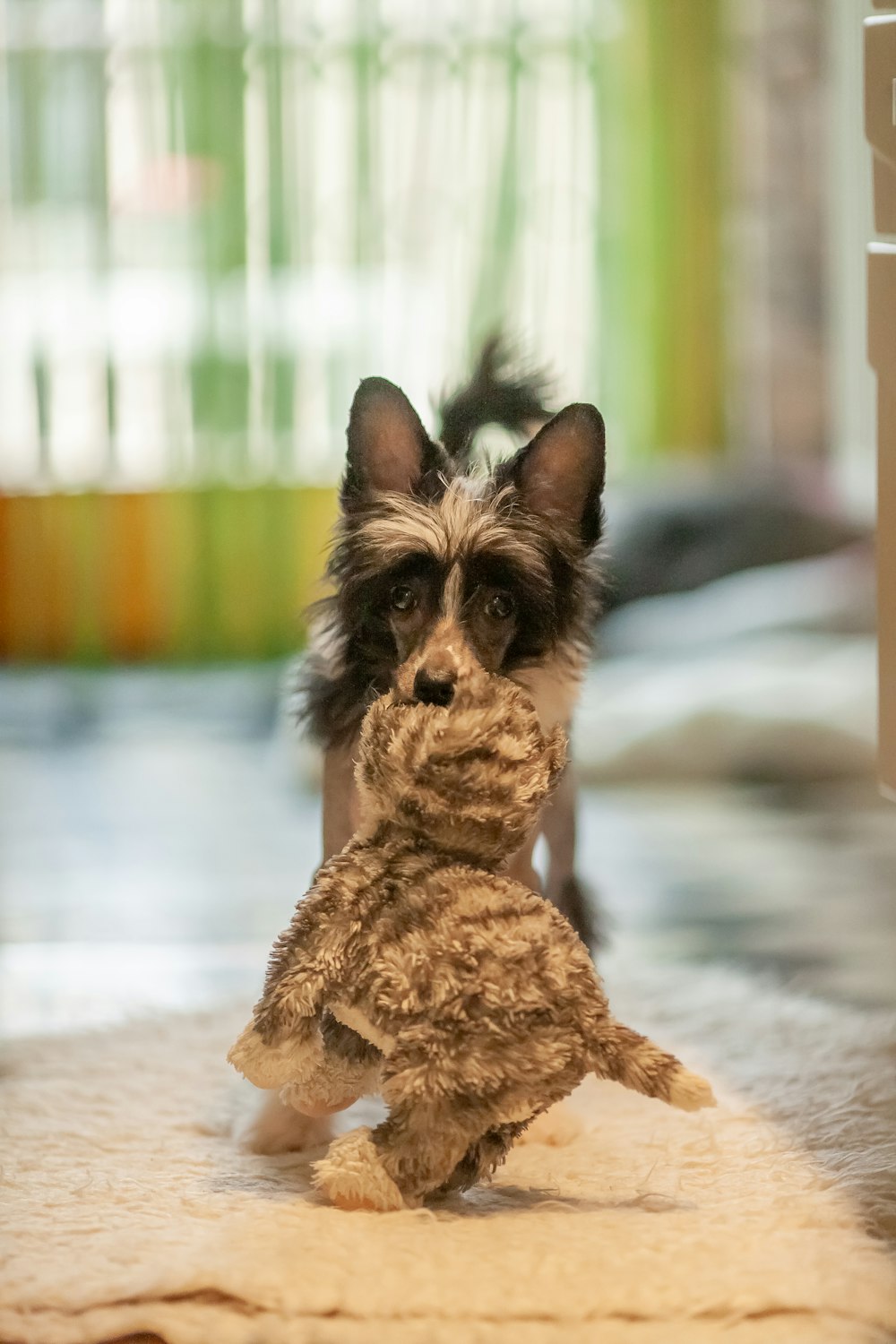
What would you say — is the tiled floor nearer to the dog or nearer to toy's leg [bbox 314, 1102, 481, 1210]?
the dog

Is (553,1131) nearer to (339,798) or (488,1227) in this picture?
(488,1227)

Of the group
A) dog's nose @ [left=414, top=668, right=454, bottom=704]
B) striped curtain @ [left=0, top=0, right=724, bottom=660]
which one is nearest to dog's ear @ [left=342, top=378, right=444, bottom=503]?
dog's nose @ [left=414, top=668, right=454, bottom=704]

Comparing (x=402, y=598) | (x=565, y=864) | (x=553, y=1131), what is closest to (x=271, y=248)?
(x=565, y=864)

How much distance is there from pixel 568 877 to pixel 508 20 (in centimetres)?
458

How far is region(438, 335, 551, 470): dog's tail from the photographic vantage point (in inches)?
64.6

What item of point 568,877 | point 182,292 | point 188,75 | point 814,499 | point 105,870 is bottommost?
point 105,870

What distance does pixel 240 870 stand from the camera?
2996 millimetres

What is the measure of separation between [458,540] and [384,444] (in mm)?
151

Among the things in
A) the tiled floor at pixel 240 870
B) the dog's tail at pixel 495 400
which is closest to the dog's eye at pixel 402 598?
the dog's tail at pixel 495 400

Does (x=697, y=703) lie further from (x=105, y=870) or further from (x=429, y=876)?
(x=429, y=876)

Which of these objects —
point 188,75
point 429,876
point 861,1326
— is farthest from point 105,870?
point 188,75

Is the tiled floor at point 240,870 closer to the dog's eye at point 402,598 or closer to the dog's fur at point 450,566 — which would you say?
the dog's fur at point 450,566

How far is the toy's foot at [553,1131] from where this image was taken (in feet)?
5.30

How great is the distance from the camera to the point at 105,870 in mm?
3012
